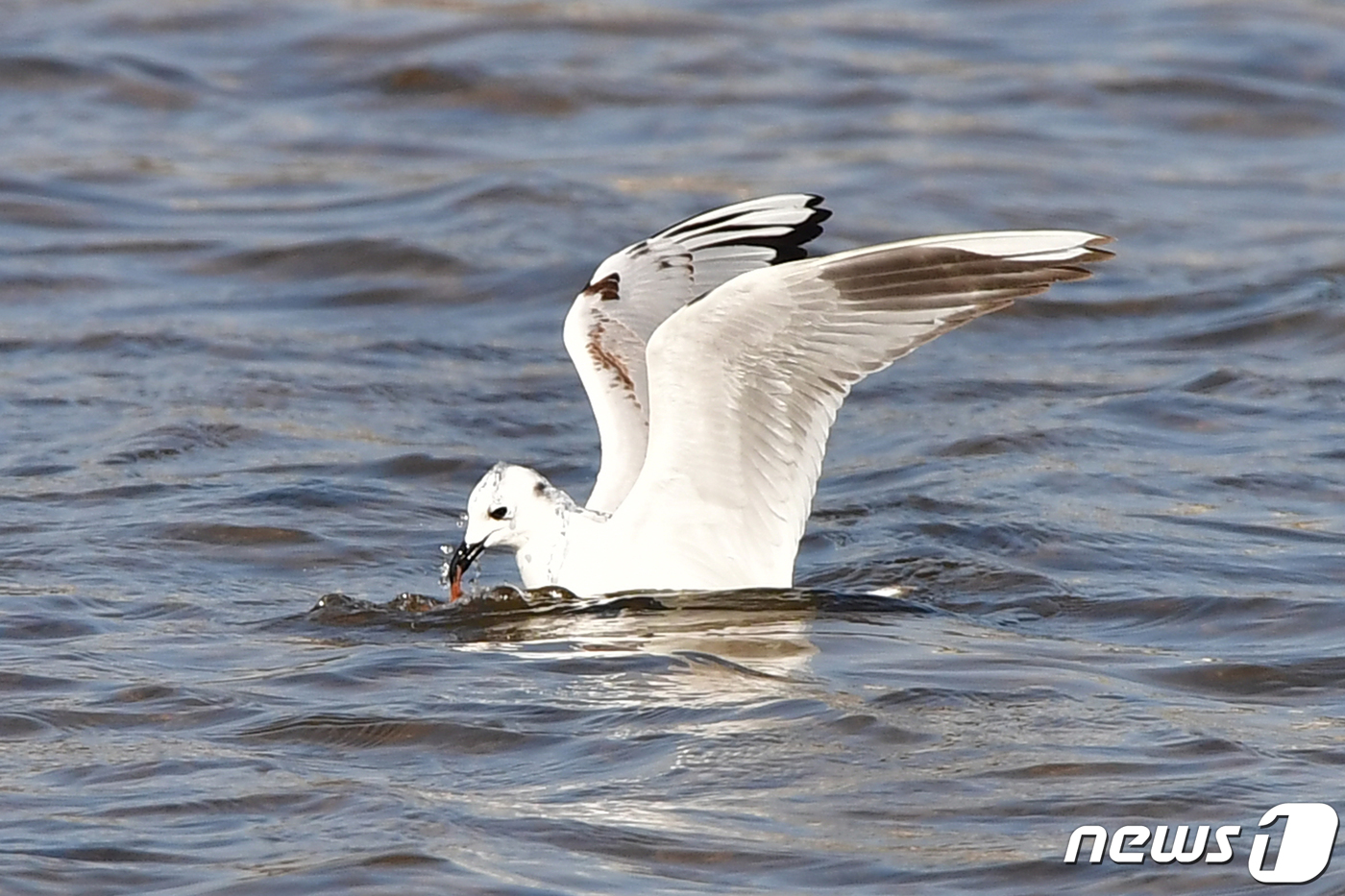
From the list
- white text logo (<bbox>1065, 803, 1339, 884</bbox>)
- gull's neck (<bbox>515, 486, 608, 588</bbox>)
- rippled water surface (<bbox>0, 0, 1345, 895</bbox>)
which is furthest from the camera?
gull's neck (<bbox>515, 486, 608, 588</bbox>)

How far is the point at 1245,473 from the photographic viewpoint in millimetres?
9422

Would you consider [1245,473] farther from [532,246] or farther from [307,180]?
[307,180]

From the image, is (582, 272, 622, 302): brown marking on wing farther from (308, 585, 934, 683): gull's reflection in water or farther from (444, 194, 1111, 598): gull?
(308, 585, 934, 683): gull's reflection in water

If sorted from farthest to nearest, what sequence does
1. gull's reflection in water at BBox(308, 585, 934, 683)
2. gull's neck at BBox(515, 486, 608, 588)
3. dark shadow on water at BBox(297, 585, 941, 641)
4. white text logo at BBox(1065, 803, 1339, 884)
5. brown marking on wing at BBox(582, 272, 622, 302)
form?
brown marking on wing at BBox(582, 272, 622, 302) → gull's neck at BBox(515, 486, 608, 588) → dark shadow on water at BBox(297, 585, 941, 641) → gull's reflection in water at BBox(308, 585, 934, 683) → white text logo at BBox(1065, 803, 1339, 884)

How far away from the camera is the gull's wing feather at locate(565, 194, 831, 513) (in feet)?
26.3

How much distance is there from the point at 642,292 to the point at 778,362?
1571 millimetres

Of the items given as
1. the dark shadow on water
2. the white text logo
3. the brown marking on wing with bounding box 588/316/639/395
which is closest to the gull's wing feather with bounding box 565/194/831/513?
the brown marking on wing with bounding box 588/316/639/395

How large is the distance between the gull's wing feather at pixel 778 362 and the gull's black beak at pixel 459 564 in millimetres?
527

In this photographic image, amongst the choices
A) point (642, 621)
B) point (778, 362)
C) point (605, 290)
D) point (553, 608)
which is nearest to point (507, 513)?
point (553, 608)

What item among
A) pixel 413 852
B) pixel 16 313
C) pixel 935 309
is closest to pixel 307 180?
pixel 16 313

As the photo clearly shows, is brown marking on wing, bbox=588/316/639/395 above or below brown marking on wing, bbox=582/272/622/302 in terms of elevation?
below

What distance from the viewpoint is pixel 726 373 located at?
6.87 m

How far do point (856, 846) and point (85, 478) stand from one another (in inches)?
188

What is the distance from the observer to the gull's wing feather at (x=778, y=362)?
6.63 meters
